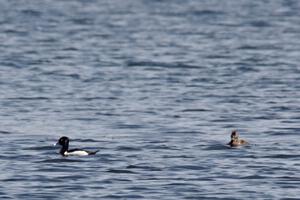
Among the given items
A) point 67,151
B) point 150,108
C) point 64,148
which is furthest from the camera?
point 150,108

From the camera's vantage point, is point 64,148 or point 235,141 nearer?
point 64,148

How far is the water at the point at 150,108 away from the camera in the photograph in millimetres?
28797

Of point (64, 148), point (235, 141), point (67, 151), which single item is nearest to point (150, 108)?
point (235, 141)

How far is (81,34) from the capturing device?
2699 inches

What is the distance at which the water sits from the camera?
28797mm

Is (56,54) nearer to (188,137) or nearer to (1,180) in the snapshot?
(188,137)

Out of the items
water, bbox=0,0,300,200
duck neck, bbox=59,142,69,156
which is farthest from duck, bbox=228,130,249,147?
duck neck, bbox=59,142,69,156

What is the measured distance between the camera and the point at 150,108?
40.6m

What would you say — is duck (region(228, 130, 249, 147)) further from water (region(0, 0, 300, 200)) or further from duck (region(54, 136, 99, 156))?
duck (region(54, 136, 99, 156))

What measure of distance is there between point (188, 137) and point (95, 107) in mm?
6239

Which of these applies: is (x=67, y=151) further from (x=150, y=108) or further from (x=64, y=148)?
(x=150, y=108)

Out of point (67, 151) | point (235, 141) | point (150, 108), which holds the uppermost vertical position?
point (150, 108)

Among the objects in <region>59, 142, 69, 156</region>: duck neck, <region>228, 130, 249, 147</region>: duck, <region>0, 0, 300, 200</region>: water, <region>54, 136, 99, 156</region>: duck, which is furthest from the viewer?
<region>228, 130, 249, 147</region>: duck

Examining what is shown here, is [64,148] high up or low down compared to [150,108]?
down
